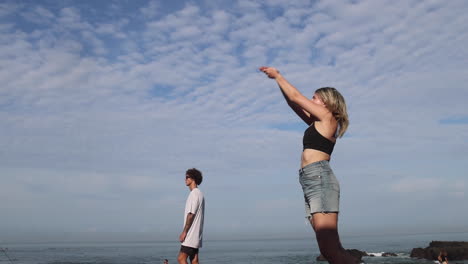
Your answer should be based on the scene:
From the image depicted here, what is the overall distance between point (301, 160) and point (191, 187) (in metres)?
3.89

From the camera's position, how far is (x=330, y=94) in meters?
4.26

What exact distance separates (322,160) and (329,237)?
2.41ft

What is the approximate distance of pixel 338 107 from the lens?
421cm

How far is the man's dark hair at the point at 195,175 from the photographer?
7.71m

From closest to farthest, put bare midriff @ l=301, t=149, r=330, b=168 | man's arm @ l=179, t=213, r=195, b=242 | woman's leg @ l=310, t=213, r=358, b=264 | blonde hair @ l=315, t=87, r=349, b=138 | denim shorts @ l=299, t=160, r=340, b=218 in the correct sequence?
woman's leg @ l=310, t=213, r=358, b=264
denim shorts @ l=299, t=160, r=340, b=218
bare midriff @ l=301, t=149, r=330, b=168
blonde hair @ l=315, t=87, r=349, b=138
man's arm @ l=179, t=213, r=195, b=242

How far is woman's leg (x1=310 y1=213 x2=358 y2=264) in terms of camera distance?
147 inches

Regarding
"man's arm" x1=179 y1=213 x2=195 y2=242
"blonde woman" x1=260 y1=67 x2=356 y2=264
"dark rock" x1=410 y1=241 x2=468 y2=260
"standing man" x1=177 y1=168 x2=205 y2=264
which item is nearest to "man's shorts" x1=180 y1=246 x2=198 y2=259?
"standing man" x1=177 y1=168 x2=205 y2=264

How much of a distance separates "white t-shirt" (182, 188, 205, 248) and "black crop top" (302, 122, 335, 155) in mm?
3751

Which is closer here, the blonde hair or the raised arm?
the raised arm

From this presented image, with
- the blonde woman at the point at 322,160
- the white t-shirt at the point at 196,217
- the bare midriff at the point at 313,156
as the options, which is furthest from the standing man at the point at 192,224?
the bare midriff at the point at 313,156

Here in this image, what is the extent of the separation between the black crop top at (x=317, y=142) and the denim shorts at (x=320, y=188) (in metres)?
0.14

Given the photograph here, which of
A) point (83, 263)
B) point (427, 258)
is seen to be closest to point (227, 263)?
point (83, 263)

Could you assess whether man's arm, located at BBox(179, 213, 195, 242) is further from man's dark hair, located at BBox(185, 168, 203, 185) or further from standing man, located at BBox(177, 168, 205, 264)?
man's dark hair, located at BBox(185, 168, 203, 185)

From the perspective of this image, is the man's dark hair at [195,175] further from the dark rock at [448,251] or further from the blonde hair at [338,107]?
the dark rock at [448,251]
